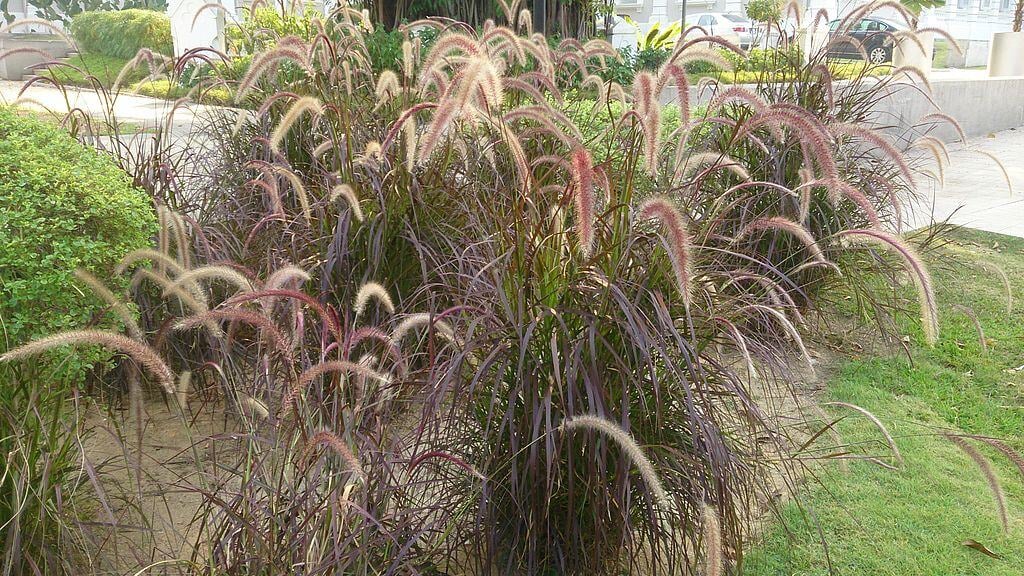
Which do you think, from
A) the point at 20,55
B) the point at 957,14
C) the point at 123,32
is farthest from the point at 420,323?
the point at 957,14

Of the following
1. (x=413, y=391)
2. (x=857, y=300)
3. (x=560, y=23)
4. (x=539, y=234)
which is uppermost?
(x=560, y=23)

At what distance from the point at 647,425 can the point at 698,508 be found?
0.25 meters

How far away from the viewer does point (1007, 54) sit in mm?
15711

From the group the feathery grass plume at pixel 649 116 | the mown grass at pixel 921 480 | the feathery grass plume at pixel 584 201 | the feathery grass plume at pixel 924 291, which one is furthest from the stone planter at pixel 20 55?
the feathery grass plume at pixel 924 291

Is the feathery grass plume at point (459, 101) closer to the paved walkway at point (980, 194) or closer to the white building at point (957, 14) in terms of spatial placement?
the paved walkway at point (980, 194)

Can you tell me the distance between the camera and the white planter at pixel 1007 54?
15516 millimetres

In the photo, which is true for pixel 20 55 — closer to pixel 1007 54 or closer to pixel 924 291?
pixel 1007 54

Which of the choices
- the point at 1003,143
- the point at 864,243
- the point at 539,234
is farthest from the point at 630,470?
the point at 1003,143

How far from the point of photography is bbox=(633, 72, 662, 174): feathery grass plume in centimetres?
227

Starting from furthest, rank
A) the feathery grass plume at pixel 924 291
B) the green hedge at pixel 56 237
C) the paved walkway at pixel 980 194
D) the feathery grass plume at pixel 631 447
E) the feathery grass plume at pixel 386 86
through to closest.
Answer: the paved walkway at pixel 980 194 < the feathery grass plume at pixel 386 86 < the green hedge at pixel 56 237 < the feathery grass plume at pixel 924 291 < the feathery grass plume at pixel 631 447

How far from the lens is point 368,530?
194 centimetres

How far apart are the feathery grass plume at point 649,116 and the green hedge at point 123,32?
20.9m

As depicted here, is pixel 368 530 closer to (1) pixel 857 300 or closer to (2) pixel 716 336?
(2) pixel 716 336

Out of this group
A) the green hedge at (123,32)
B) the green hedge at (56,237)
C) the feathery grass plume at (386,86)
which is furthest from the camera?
the green hedge at (123,32)
